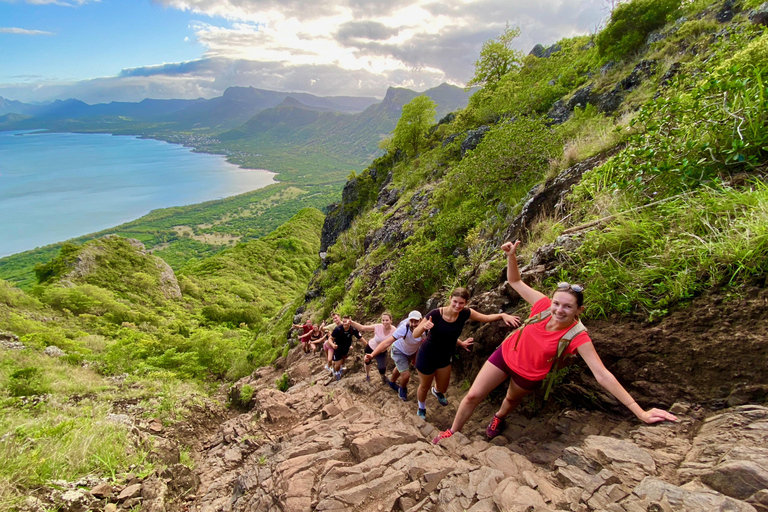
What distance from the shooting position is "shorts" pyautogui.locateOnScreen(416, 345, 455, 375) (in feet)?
14.3

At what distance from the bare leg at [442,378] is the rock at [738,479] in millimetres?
2803

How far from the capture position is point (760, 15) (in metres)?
6.72

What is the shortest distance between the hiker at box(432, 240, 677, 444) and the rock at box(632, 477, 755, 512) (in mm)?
673

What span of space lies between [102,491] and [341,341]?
171 inches

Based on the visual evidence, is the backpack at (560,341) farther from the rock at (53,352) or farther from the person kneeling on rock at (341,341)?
the rock at (53,352)

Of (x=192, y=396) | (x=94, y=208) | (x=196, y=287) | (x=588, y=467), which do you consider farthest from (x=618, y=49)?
(x=94, y=208)

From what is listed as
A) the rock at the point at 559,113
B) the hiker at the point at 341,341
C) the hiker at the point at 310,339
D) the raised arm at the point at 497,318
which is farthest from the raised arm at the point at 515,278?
the rock at the point at 559,113

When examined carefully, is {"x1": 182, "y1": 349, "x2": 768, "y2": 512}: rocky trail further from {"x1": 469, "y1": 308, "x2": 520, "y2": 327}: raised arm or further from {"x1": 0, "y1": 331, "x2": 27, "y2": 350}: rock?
{"x1": 0, "y1": 331, "x2": 27, "y2": 350}: rock

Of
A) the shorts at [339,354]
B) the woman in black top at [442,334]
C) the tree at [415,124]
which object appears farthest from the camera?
the tree at [415,124]

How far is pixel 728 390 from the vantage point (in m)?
2.51

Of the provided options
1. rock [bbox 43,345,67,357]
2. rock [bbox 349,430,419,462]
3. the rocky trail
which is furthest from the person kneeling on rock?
rock [bbox 43,345,67,357]

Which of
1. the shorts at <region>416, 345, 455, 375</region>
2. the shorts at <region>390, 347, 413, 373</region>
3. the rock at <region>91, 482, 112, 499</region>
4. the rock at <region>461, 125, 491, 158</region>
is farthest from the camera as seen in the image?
the rock at <region>461, 125, 491, 158</region>

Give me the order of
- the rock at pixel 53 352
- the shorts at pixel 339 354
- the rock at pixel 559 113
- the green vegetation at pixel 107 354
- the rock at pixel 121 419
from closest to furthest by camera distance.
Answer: the green vegetation at pixel 107 354, the rock at pixel 121 419, the shorts at pixel 339 354, the rock at pixel 53 352, the rock at pixel 559 113

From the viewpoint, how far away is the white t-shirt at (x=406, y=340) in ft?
16.3
